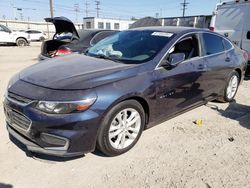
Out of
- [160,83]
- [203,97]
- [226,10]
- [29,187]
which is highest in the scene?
[226,10]

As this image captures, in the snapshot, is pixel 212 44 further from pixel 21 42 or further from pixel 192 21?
pixel 21 42

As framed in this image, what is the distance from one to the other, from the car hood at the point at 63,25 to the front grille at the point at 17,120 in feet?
12.2

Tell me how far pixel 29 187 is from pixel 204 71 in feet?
10.3

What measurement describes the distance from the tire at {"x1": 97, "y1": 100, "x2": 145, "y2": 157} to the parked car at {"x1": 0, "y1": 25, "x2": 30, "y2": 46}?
18021 mm

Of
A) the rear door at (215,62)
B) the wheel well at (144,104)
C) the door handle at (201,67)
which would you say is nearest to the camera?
the wheel well at (144,104)

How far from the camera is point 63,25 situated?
6.29 metres

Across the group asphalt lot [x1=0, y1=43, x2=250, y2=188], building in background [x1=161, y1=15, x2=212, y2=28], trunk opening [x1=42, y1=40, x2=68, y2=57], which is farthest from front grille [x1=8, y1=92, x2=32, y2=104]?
building in background [x1=161, y1=15, x2=212, y2=28]

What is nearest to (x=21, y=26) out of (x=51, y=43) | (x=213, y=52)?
(x=51, y=43)

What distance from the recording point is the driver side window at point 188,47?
11.7ft

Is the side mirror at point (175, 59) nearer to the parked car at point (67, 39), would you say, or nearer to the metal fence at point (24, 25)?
the parked car at point (67, 39)

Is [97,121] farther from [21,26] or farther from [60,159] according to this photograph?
[21,26]

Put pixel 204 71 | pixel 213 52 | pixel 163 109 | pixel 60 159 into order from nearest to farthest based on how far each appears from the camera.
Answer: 1. pixel 60 159
2. pixel 163 109
3. pixel 204 71
4. pixel 213 52

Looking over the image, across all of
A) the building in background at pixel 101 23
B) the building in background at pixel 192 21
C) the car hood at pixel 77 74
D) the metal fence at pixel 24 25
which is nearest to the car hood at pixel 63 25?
the car hood at pixel 77 74

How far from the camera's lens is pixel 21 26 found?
152 feet
